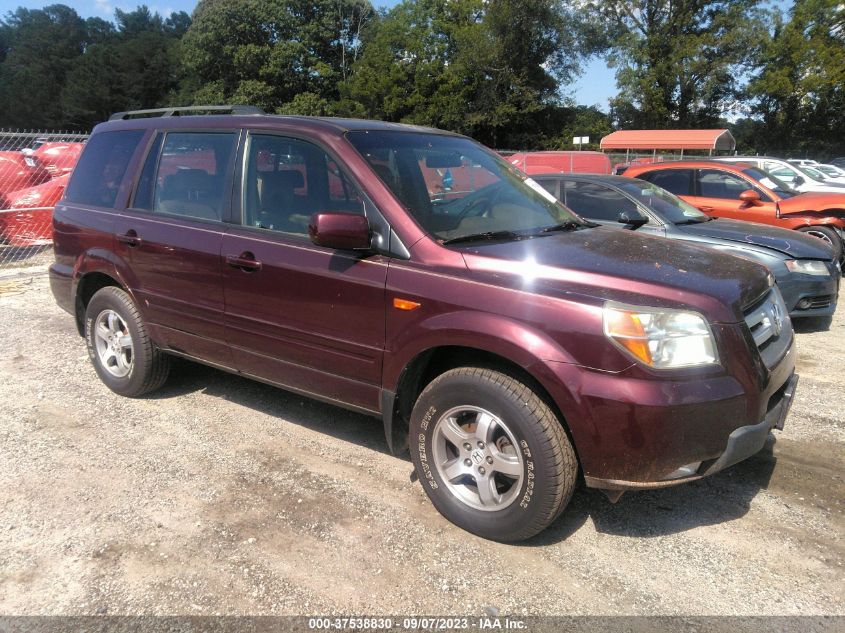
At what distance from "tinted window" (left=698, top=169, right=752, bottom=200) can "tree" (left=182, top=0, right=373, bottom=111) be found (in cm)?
4593

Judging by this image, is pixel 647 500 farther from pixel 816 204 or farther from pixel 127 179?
pixel 816 204

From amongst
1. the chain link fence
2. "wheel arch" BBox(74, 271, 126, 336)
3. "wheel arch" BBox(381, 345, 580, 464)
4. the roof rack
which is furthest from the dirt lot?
the chain link fence

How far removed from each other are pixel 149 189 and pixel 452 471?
284 cm

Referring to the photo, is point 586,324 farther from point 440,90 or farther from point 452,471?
point 440,90

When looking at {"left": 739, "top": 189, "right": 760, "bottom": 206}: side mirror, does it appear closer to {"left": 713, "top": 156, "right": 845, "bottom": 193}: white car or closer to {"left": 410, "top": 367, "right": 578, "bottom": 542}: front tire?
{"left": 713, "top": 156, "right": 845, "bottom": 193}: white car

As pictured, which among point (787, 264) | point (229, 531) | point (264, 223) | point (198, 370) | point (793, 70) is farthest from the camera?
point (793, 70)

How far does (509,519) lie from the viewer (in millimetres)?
2943

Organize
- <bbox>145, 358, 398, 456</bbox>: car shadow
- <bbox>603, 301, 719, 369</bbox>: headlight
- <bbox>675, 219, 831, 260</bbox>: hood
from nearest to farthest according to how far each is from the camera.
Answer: <bbox>603, 301, 719, 369</bbox>: headlight → <bbox>145, 358, 398, 456</bbox>: car shadow → <bbox>675, 219, 831, 260</bbox>: hood

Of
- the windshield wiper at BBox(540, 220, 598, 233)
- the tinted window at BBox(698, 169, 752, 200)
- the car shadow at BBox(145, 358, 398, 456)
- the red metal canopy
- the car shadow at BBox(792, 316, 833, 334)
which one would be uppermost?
the red metal canopy

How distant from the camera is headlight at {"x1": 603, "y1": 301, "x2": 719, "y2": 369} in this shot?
2.63m

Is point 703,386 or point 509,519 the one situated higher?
point 703,386

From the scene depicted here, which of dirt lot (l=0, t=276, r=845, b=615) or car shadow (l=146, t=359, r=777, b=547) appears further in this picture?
car shadow (l=146, t=359, r=777, b=547)

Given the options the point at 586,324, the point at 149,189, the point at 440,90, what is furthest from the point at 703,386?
the point at 440,90

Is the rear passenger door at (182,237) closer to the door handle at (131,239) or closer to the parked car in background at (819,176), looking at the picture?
the door handle at (131,239)
